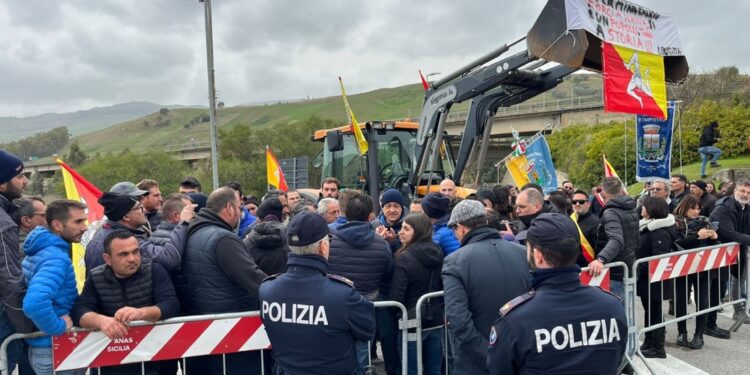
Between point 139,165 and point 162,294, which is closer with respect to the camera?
point 162,294

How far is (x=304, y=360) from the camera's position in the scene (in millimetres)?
2674

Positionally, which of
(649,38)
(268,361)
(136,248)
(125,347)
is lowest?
(268,361)

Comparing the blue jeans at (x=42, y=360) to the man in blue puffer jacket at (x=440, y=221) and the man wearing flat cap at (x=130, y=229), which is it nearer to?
the man wearing flat cap at (x=130, y=229)

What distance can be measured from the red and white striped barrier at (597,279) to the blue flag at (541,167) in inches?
140

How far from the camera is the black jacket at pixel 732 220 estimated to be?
6.06m

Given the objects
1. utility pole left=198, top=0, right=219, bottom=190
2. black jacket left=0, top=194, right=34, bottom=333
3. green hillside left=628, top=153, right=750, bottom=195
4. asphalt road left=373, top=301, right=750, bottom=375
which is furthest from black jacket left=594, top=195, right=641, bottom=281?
green hillside left=628, top=153, right=750, bottom=195

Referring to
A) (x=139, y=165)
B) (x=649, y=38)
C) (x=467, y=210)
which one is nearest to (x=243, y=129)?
(x=139, y=165)

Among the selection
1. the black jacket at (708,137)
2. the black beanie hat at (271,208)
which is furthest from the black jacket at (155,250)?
the black jacket at (708,137)

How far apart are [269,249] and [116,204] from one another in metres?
1.11

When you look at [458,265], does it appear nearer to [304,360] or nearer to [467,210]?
[467,210]

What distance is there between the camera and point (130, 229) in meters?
3.64

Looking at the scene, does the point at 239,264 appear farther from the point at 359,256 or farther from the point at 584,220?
the point at 584,220

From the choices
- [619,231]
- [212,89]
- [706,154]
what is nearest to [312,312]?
[619,231]

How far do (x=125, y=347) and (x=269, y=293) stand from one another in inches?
45.8
